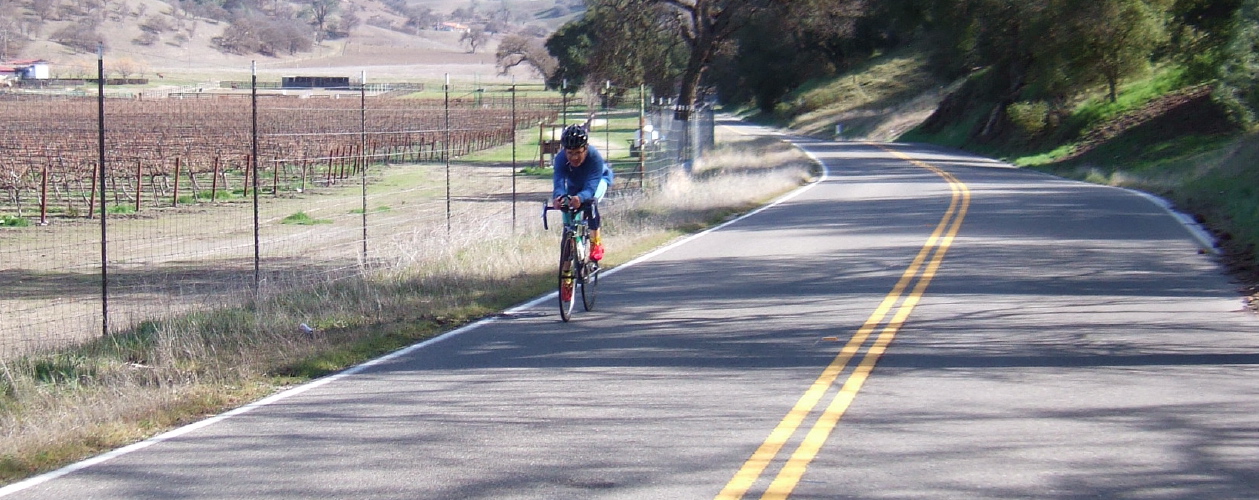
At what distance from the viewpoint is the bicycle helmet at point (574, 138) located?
10.9m

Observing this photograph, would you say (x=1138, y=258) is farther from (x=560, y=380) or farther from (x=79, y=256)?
(x=79, y=256)

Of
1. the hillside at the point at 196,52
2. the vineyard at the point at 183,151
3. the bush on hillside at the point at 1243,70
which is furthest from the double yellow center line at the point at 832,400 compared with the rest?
the hillside at the point at 196,52

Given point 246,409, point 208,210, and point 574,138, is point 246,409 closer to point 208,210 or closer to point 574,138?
point 574,138

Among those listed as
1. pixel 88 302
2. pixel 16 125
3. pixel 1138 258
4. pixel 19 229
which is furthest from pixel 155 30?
pixel 1138 258

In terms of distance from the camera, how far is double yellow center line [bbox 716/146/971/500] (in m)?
6.10

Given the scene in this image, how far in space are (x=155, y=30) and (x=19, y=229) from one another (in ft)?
311

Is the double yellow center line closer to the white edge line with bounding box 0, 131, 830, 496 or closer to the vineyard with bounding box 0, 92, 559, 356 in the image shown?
the white edge line with bounding box 0, 131, 830, 496

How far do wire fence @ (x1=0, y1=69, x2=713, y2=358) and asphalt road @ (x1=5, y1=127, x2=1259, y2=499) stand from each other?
4.06 metres

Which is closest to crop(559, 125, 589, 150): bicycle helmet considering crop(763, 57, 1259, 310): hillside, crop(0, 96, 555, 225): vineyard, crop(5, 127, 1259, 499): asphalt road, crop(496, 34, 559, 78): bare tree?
crop(5, 127, 1259, 499): asphalt road

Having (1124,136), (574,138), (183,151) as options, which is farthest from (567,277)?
(183,151)

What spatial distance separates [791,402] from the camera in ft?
25.6

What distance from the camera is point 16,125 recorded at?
47.7 m

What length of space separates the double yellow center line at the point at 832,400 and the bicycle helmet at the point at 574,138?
2.95 metres

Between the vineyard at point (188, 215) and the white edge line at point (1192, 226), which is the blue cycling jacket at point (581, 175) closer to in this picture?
the vineyard at point (188, 215)
